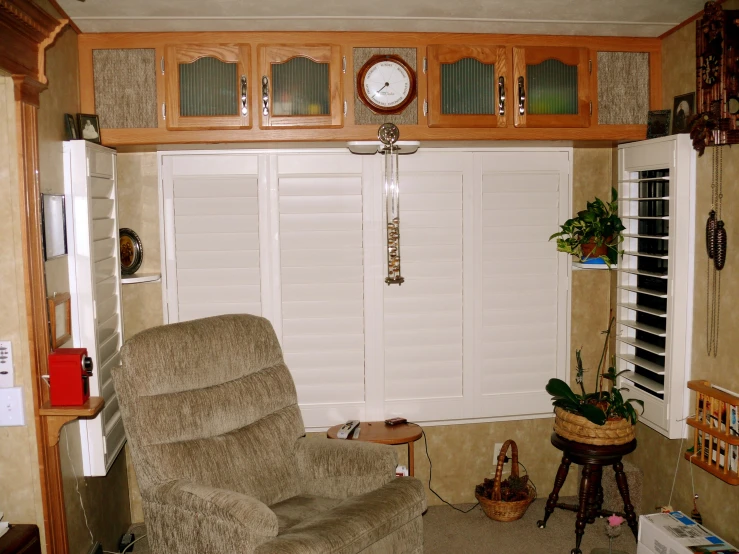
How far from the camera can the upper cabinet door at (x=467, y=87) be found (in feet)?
10.7

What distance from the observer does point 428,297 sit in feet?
12.1

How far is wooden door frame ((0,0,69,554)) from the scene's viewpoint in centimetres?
237

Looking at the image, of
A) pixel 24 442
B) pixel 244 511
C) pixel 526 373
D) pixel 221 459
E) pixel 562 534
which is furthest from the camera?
pixel 526 373

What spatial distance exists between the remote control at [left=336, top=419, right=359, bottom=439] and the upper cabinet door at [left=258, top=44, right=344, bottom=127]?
4.92 feet

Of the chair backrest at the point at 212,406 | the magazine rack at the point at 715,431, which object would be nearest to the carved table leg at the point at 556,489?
the magazine rack at the point at 715,431

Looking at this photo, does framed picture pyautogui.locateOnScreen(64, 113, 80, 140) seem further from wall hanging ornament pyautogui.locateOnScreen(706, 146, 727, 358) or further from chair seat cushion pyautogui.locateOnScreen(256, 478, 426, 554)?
wall hanging ornament pyautogui.locateOnScreen(706, 146, 727, 358)

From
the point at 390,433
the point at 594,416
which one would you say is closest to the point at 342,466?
the point at 390,433

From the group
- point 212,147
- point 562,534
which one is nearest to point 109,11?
point 212,147

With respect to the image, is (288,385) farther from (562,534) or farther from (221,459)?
(562,534)

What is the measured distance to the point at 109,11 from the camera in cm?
283

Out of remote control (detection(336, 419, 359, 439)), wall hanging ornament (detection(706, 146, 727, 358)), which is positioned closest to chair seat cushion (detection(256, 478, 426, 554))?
remote control (detection(336, 419, 359, 439))

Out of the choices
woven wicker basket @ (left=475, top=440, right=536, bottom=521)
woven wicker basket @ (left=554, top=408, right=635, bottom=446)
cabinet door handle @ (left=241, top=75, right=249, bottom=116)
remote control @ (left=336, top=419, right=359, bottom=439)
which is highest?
cabinet door handle @ (left=241, top=75, right=249, bottom=116)

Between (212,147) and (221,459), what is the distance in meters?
1.61

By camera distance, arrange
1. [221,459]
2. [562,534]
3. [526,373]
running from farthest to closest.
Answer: [526,373] → [562,534] → [221,459]
